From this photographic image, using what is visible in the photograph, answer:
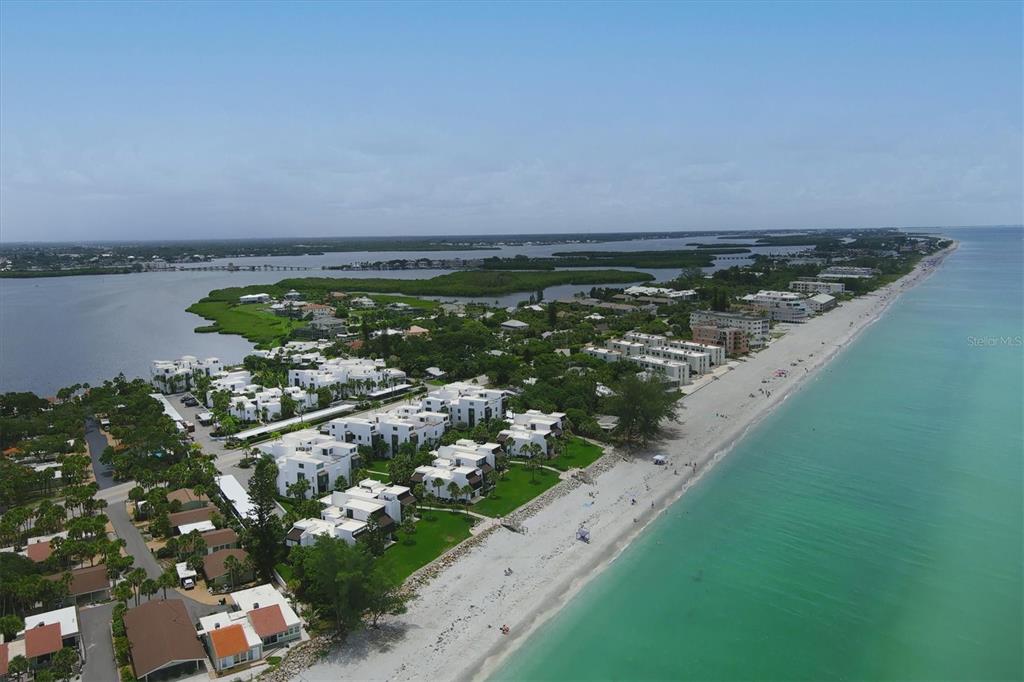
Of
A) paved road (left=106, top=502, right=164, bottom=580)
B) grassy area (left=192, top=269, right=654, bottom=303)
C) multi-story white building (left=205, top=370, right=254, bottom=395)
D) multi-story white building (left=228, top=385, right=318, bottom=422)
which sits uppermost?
grassy area (left=192, top=269, right=654, bottom=303)

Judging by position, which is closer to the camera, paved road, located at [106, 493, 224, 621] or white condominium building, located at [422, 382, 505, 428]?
paved road, located at [106, 493, 224, 621]

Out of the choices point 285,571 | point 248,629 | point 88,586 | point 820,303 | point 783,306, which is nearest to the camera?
point 248,629

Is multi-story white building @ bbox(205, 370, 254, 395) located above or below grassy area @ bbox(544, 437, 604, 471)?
above

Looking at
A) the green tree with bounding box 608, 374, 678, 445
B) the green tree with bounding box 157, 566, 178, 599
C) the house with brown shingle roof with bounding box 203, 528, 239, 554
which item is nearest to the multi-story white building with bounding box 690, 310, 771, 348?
the green tree with bounding box 608, 374, 678, 445

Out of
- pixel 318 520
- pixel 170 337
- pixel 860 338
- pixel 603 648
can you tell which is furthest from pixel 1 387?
pixel 860 338

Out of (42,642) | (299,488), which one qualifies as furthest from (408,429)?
(42,642)

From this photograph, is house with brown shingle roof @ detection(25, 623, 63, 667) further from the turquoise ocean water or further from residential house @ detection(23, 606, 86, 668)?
the turquoise ocean water

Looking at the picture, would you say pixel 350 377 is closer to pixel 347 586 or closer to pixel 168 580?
pixel 168 580
